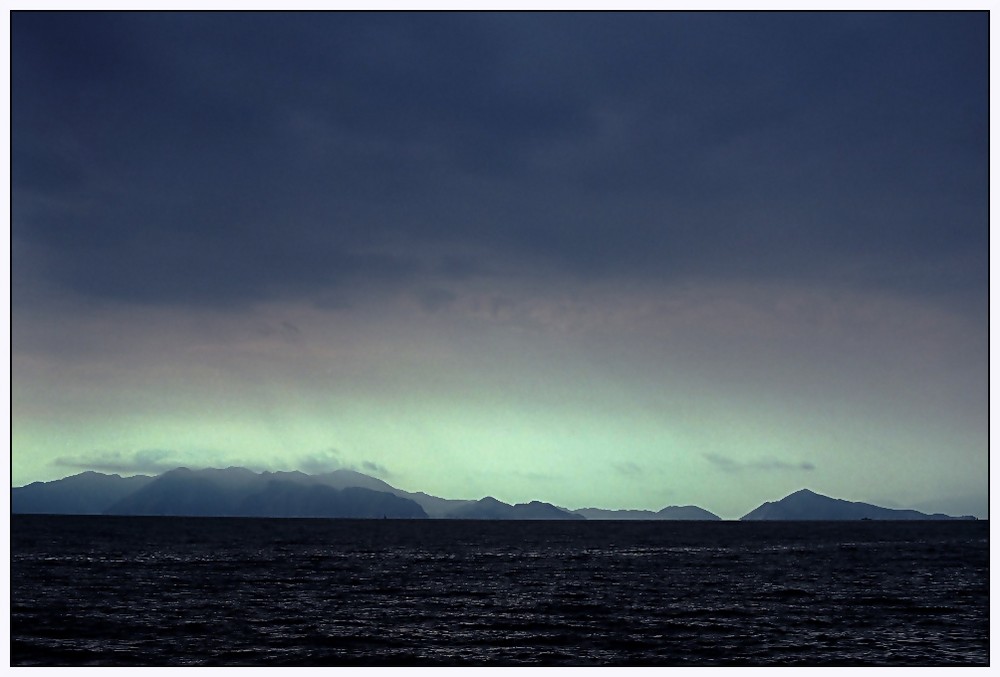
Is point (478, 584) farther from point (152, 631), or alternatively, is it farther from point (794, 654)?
point (794, 654)

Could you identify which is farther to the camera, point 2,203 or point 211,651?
point 211,651

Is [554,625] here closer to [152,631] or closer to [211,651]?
[211,651]

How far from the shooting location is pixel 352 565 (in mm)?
85938

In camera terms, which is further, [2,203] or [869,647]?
[869,647]

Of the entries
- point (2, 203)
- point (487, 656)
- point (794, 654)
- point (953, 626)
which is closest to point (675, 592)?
point (953, 626)

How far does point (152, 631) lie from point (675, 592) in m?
34.9

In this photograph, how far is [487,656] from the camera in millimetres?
34094

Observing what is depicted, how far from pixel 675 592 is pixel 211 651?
3444 cm

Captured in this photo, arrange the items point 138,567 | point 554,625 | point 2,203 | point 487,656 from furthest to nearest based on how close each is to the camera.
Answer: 1. point 138,567
2. point 554,625
3. point 487,656
4. point 2,203
